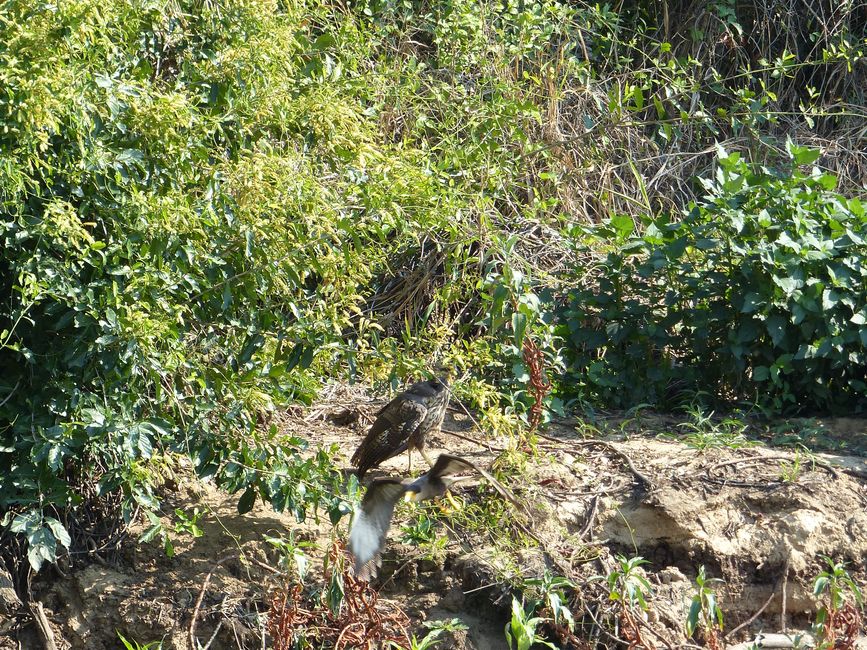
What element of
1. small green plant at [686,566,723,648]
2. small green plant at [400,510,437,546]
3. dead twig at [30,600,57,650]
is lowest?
small green plant at [686,566,723,648]

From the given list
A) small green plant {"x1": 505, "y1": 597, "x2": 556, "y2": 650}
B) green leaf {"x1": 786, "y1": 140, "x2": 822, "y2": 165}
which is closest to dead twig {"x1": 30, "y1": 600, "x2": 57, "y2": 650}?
small green plant {"x1": 505, "y1": 597, "x2": 556, "y2": 650}

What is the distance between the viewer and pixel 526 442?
176 inches

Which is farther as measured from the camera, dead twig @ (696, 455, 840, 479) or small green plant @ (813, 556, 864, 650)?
dead twig @ (696, 455, 840, 479)

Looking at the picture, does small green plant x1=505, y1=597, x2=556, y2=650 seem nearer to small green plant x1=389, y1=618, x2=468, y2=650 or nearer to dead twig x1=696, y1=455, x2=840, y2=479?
small green plant x1=389, y1=618, x2=468, y2=650

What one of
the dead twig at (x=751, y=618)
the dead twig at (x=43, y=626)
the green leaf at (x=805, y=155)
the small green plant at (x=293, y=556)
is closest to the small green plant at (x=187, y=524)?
the small green plant at (x=293, y=556)

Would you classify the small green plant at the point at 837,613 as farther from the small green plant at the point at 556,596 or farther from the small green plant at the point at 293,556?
the small green plant at the point at 293,556

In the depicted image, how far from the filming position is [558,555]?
13.3ft

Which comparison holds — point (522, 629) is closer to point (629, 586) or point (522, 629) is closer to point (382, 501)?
point (629, 586)

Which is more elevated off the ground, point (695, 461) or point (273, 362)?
point (273, 362)

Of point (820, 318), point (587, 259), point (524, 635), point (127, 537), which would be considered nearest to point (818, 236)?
point (820, 318)

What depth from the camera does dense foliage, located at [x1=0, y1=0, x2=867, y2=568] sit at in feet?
11.4

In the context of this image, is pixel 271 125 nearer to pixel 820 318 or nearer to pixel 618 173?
pixel 820 318

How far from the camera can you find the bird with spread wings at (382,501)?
3.69 m

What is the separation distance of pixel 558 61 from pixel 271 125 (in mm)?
3224
